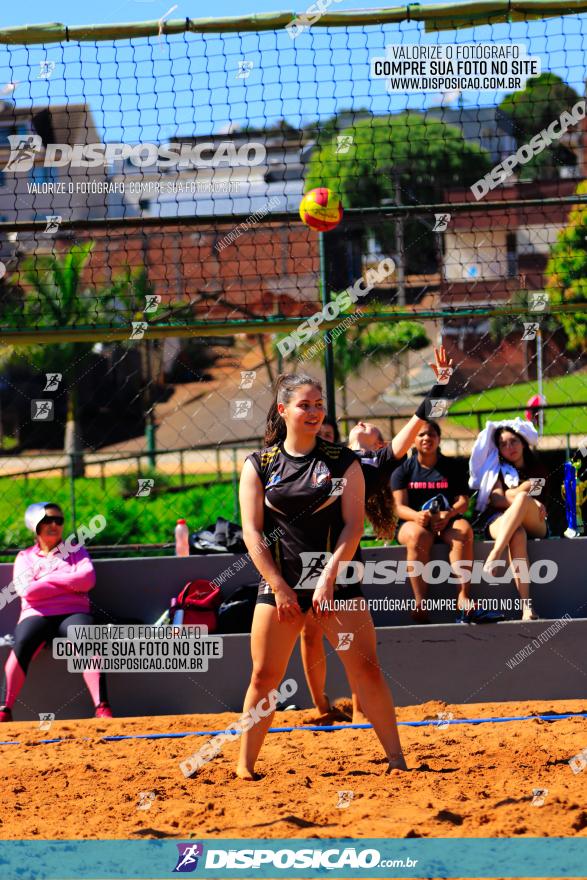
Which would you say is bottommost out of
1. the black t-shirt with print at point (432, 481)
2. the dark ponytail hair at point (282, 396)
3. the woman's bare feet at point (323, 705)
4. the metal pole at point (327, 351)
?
the woman's bare feet at point (323, 705)

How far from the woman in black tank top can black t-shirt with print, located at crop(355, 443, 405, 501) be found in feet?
5.06

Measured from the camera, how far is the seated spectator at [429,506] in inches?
283

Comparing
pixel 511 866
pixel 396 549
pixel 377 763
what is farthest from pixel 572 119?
pixel 511 866

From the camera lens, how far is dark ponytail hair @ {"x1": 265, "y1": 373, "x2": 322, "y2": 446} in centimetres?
496

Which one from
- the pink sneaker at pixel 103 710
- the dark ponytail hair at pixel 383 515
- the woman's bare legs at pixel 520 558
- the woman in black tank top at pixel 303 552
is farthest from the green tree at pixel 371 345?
the woman in black tank top at pixel 303 552

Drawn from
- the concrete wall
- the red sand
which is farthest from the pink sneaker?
the red sand

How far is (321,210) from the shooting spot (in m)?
7.27

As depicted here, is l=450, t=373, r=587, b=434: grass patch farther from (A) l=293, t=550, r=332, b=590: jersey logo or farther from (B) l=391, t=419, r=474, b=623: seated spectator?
(A) l=293, t=550, r=332, b=590: jersey logo

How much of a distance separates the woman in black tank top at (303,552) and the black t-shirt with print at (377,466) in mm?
1542

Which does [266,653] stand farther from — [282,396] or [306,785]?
[282,396]

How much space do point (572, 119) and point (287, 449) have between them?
467cm

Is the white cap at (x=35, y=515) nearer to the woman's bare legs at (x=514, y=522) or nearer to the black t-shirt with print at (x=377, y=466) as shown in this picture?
the black t-shirt with print at (x=377, y=466)

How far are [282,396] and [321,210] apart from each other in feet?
8.75

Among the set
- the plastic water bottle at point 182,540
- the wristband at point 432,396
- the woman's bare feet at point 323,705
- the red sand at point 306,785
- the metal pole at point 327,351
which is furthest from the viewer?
the plastic water bottle at point 182,540
